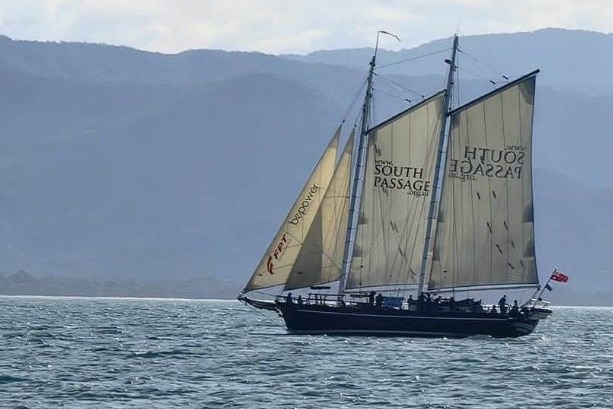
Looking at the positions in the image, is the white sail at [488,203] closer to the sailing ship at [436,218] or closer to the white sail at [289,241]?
the sailing ship at [436,218]

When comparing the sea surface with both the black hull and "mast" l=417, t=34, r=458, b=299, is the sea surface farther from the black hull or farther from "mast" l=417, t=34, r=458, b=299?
"mast" l=417, t=34, r=458, b=299

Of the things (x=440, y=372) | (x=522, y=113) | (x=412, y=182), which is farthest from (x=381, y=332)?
(x=440, y=372)

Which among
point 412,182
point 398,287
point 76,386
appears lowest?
point 76,386

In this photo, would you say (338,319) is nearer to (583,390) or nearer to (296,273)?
(296,273)

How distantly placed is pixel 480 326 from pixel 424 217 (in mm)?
7563

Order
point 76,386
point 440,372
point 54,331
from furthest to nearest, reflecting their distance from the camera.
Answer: point 54,331, point 440,372, point 76,386

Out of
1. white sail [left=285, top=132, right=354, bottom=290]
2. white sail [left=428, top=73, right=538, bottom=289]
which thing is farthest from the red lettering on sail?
white sail [left=428, top=73, right=538, bottom=289]

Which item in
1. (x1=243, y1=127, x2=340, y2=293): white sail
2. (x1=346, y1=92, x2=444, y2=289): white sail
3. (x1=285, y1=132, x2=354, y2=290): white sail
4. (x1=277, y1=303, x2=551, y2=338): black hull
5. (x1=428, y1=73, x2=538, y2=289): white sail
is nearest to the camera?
(x1=243, y1=127, x2=340, y2=293): white sail

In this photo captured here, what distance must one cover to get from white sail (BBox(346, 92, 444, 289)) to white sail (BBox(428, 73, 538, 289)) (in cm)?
155

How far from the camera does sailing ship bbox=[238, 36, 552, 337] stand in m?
93.7

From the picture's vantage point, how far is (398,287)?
96125 millimetres

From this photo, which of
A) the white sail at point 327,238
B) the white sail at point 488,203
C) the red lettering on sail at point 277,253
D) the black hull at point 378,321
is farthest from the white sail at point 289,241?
the white sail at point 488,203

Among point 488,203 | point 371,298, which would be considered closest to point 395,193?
point 488,203

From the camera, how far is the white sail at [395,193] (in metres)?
93.6
